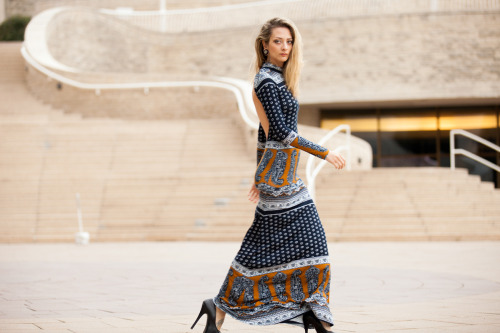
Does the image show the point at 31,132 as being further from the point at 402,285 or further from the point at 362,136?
the point at 362,136

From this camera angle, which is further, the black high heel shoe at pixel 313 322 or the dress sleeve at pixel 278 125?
the dress sleeve at pixel 278 125

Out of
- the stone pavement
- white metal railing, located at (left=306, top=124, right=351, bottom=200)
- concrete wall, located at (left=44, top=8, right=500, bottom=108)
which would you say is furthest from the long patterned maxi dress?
concrete wall, located at (left=44, top=8, right=500, bottom=108)

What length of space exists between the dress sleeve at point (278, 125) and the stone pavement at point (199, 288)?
3.95 feet

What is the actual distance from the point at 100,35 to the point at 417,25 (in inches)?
414

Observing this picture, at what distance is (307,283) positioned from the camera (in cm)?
392

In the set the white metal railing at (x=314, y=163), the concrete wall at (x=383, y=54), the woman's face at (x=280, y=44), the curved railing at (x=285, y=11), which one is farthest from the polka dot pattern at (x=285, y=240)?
the curved railing at (x=285, y=11)

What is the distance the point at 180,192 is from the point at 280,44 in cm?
967

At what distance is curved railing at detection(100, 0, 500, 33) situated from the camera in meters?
24.8

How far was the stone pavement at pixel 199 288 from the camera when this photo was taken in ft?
15.6

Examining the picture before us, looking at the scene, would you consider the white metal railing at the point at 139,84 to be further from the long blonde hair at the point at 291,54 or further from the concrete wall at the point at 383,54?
the long blonde hair at the point at 291,54

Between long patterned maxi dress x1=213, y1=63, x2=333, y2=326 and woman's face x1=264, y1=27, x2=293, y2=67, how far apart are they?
78 mm

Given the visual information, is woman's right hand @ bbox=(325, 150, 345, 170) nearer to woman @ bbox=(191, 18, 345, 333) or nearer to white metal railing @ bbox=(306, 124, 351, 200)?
woman @ bbox=(191, 18, 345, 333)

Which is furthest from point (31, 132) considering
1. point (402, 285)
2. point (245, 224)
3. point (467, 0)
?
point (467, 0)

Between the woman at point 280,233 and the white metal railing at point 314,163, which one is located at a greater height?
the woman at point 280,233
